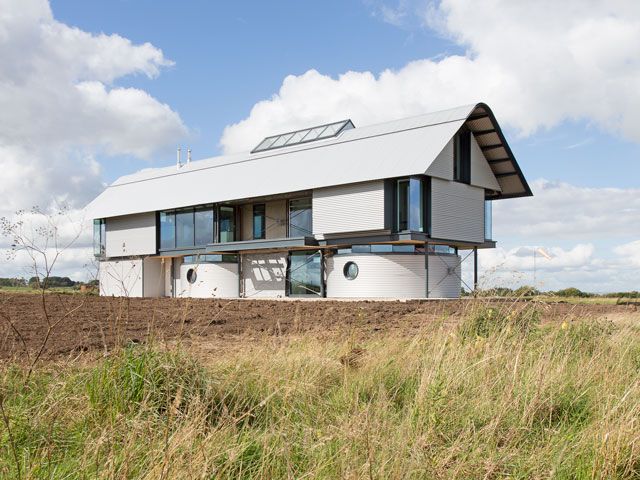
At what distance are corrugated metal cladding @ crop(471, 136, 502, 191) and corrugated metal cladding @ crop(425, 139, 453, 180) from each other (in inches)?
82.5

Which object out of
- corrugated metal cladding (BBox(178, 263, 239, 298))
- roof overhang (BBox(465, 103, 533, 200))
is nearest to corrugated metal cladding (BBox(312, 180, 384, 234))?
roof overhang (BBox(465, 103, 533, 200))

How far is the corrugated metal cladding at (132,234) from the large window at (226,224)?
5.19 metres

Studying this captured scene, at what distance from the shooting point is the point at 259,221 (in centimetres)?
3058

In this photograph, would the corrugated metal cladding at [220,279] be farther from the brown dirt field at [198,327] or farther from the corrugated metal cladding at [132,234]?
the brown dirt field at [198,327]

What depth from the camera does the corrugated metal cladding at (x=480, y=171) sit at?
2716 centimetres

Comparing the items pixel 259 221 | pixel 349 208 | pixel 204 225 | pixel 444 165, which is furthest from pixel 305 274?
pixel 444 165

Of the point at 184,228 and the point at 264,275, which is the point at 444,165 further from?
the point at 184,228

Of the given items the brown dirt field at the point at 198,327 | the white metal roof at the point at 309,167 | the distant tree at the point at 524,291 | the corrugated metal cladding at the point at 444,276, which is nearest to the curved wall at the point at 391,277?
the corrugated metal cladding at the point at 444,276

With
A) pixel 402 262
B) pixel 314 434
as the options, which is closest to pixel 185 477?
pixel 314 434

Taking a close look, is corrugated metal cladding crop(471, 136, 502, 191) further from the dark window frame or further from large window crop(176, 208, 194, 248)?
large window crop(176, 208, 194, 248)

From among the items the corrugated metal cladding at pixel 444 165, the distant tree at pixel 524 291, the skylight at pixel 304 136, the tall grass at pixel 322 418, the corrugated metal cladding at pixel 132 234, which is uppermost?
the skylight at pixel 304 136

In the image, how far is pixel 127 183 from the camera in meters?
38.1

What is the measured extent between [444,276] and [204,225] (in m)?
12.3

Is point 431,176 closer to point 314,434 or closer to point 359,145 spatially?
point 359,145
